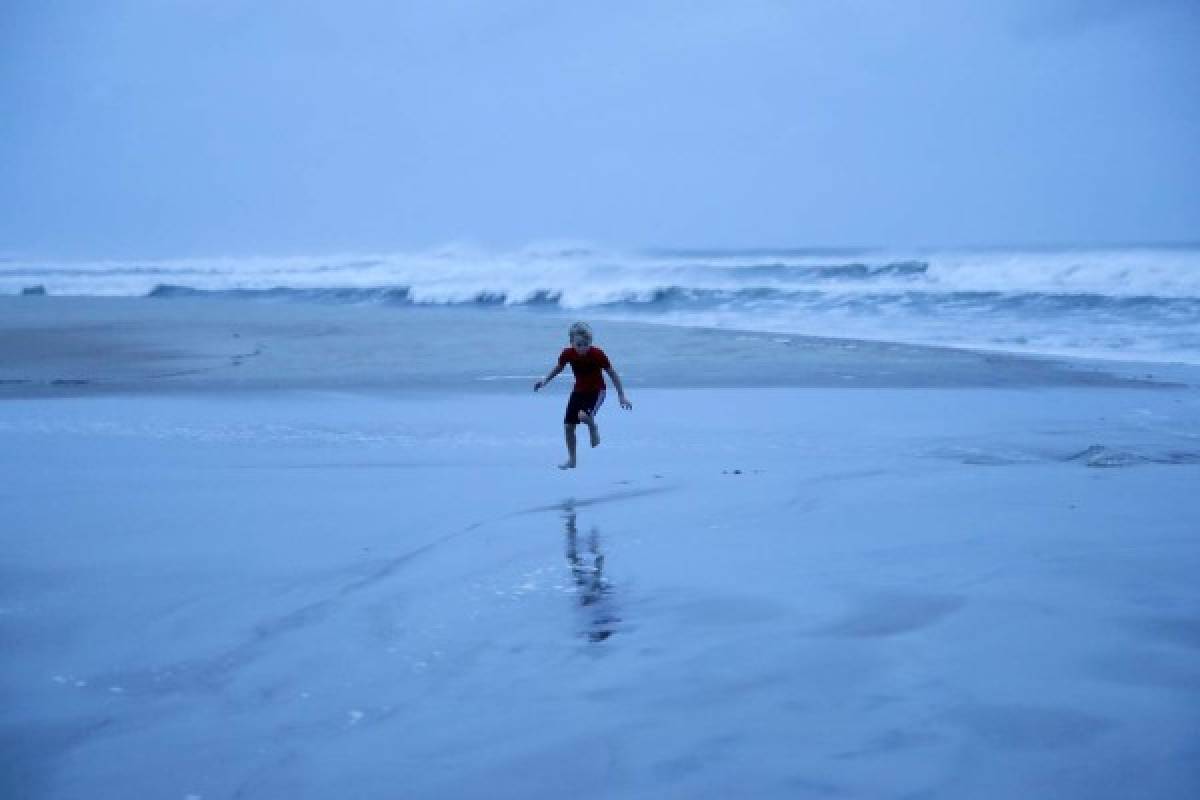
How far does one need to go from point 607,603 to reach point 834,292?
29.8 metres

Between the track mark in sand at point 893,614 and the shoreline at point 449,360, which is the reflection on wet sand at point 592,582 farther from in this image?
the shoreline at point 449,360

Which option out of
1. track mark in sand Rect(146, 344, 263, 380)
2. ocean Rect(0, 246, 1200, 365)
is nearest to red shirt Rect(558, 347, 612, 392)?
track mark in sand Rect(146, 344, 263, 380)

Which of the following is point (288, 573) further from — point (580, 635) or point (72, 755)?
point (72, 755)

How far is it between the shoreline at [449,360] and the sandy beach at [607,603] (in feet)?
8.76

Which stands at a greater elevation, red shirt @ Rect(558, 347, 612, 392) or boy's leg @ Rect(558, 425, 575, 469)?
red shirt @ Rect(558, 347, 612, 392)

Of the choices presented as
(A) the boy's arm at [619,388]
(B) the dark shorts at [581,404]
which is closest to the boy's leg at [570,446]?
(B) the dark shorts at [581,404]

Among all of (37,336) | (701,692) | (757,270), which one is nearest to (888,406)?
(701,692)

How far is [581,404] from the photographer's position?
999 centimetres

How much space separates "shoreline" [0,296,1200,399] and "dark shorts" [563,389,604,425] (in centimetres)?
501

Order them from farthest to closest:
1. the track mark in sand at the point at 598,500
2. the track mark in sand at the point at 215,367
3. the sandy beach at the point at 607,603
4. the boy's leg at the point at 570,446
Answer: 1. the track mark in sand at the point at 215,367
2. the boy's leg at the point at 570,446
3. the track mark in sand at the point at 598,500
4. the sandy beach at the point at 607,603

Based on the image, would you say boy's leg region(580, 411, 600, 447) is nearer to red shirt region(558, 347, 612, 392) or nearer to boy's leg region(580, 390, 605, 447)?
boy's leg region(580, 390, 605, 447)

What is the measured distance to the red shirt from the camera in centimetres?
1008

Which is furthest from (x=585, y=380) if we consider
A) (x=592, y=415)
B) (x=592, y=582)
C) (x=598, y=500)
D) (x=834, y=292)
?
(x=834, y=292)

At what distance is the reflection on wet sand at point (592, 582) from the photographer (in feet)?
17.5
